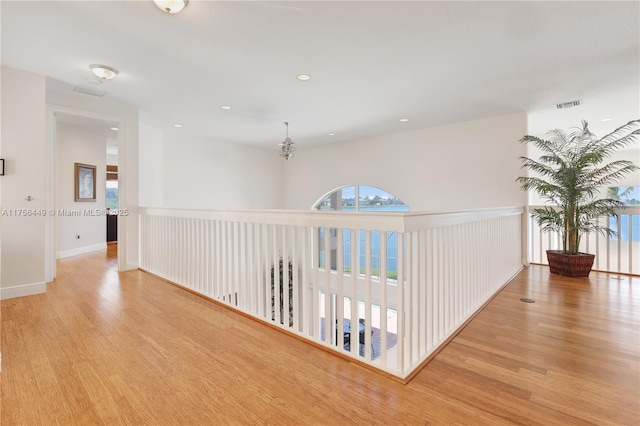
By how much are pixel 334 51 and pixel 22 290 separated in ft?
13.5

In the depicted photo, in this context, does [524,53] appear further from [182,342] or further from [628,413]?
[182,342]

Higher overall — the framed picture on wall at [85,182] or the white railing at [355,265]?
the framed picture on wall at [85,182]

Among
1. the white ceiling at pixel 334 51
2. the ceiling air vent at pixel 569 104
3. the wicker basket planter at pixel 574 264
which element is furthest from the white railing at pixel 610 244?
the white ceiling at pixel 334 51

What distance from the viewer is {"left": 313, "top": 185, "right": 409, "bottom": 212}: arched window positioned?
6464 mm

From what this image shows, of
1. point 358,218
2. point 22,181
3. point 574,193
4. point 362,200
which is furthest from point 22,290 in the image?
point 574,193

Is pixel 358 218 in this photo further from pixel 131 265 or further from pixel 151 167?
pixel 151 167

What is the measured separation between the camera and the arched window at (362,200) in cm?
646

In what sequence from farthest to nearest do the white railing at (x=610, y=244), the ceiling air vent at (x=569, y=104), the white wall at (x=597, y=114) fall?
1. the white railing at (x=610, y=244)
2. the ceiling air vent at (x=569, y=104)
3. the white wall at (x=597, y=114)

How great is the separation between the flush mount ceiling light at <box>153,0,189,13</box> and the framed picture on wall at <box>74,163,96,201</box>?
17.0ft

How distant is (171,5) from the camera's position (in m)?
2.06

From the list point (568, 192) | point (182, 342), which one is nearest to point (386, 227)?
point (182, 342)

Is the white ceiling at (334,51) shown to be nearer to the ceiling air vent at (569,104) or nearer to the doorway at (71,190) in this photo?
the ceiling air vent at (569,104)

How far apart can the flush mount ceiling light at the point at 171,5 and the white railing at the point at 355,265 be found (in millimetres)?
1589

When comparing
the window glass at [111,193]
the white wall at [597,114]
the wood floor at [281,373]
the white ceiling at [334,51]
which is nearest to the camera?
the wood floor at [281,373]
